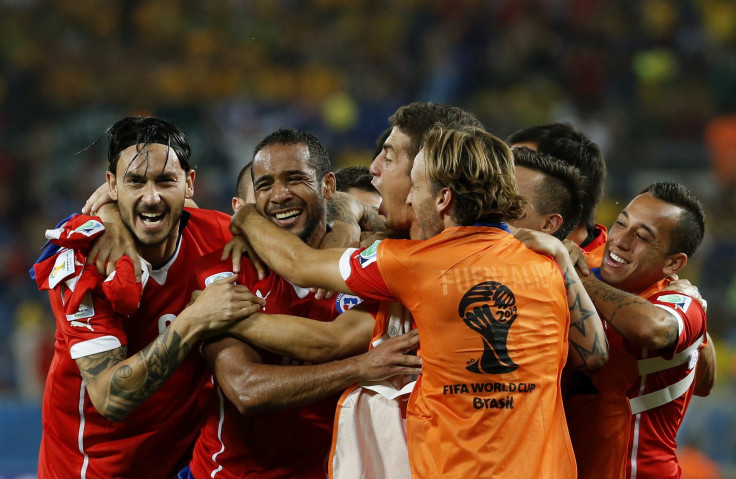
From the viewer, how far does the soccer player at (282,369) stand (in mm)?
3273

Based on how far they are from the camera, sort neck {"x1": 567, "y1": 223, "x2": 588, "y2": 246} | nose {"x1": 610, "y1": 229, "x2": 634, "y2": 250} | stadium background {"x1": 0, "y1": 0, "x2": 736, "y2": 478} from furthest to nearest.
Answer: stadium background {"x1": 0, "y1": 0, "x2": 736, "y2": 478}
neck {"x1": 567, "y1": 223, "x2": 588, "y2": 246}
nose {"x1": 610, "y1": 229, "x2": 634, "y2": 250}

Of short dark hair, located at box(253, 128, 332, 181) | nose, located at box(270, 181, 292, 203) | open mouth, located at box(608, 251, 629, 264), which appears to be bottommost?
open mouth, located at box(608, 251, 629, 264)

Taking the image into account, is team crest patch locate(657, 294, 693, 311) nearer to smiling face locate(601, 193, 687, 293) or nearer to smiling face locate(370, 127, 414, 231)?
smiling face locate(601, 193, 687, 293)

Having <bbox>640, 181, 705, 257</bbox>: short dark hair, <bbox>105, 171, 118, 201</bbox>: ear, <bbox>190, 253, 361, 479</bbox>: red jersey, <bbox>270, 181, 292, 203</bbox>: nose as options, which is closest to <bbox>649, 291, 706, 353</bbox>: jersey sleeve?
<bbox>640, 181, 705, 257</bbox>: short dark hair

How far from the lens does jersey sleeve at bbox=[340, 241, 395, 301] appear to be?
3066 mm

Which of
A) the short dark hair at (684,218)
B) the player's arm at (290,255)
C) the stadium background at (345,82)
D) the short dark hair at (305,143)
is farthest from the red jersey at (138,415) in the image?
the stadium background at (345,82)

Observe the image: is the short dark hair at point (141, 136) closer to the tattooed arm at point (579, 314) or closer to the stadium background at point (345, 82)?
the tattooed arm at point (579, 314)

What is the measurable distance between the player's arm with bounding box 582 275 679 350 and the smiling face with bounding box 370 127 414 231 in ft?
2.88

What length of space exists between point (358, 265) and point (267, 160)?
2.79 ft

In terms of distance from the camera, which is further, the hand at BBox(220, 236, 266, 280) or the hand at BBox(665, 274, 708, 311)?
the hand at BBox(220, 236, 266, 280)

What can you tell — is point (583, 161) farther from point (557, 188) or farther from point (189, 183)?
point (189, 183)

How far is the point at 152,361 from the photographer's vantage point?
3.38 meters

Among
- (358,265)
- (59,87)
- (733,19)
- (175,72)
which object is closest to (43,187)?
(59,87)

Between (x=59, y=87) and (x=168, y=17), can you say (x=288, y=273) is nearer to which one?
(x=59, y=87)
